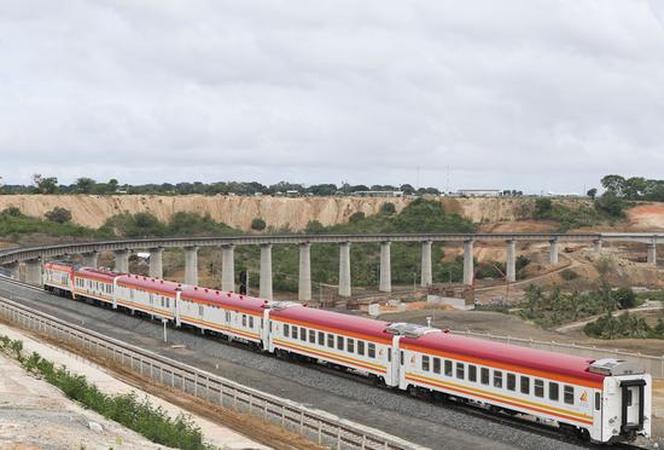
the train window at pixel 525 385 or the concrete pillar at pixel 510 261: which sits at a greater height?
the train window at pixel 525 385

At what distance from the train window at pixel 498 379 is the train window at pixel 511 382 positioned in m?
0.32

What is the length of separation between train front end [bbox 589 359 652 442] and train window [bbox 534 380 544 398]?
1.90m

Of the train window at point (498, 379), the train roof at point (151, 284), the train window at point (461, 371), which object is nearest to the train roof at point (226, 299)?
the train roof at point (151, 284)

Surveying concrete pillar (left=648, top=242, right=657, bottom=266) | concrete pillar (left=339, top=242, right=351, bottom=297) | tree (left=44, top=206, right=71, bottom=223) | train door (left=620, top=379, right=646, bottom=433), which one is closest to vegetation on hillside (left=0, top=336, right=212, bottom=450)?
train door (left=620, top=379, right=646, bottom=433)

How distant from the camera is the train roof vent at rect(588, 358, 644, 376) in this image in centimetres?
2545

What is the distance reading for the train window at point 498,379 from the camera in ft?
94.2

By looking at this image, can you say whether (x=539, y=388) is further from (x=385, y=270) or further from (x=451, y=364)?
(x=385, y=270)

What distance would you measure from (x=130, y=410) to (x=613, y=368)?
14886mm

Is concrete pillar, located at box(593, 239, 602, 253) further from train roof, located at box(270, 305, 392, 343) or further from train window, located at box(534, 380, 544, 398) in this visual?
train window, located at box(534, 380, 544, 398)

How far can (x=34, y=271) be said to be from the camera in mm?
97938

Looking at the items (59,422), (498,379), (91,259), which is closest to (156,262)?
(91,259)

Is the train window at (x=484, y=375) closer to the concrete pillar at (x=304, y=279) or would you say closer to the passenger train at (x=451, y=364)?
the passenger train at (x=451, y=364)

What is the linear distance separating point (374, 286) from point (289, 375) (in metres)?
96.0

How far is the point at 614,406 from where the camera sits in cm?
2545
